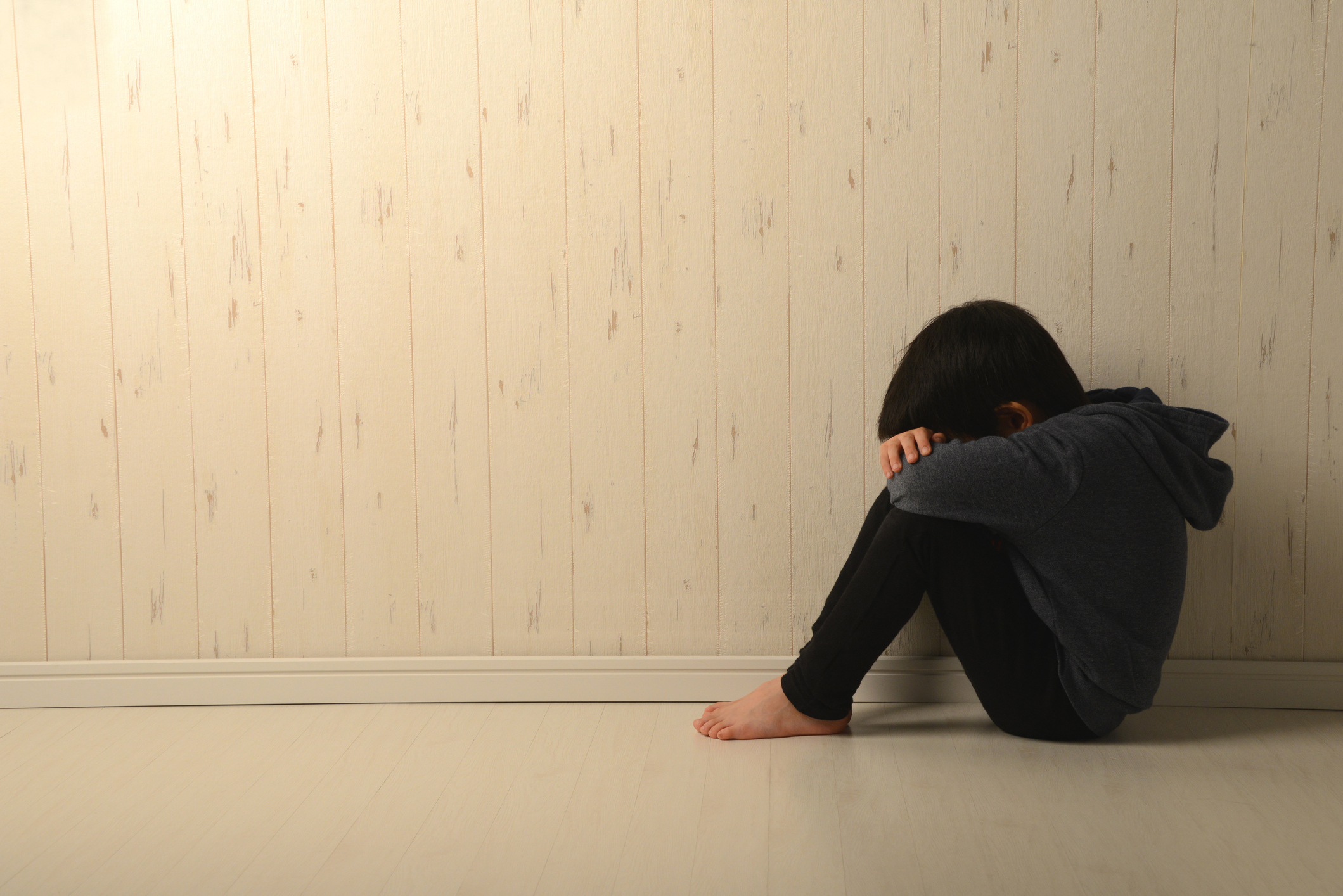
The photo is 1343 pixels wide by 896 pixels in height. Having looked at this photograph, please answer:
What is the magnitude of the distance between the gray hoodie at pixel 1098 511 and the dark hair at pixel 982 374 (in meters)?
0.06

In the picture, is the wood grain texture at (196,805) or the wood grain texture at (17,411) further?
→ the wood grain texture at (17,411)

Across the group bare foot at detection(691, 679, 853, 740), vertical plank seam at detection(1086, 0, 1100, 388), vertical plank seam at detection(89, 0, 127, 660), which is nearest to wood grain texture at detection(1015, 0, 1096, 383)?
vertical plank seam at detection(1086, 0, 1100, 388)

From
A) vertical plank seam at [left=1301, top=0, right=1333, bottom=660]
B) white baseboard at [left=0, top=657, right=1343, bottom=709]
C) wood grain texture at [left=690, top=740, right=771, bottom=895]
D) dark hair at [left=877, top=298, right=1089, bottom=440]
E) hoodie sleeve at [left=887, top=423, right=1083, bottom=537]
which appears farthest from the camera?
white baseboard at [left=0, top=657, right=1343, bottom=709]

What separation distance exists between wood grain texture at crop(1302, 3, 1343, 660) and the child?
0.34 meters

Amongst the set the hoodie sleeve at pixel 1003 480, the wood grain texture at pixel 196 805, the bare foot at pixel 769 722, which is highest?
the hoodie sleeve at pixel 1003 480

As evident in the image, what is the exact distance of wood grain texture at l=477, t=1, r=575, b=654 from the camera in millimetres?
1516

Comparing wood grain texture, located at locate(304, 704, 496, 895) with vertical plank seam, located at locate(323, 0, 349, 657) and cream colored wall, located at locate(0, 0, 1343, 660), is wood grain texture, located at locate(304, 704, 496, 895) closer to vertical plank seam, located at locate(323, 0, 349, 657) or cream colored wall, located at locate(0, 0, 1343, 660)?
cream colored wall, located at locate(0, 0, 1343, 660)

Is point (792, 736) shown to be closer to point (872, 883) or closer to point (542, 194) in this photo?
point (872, 883)

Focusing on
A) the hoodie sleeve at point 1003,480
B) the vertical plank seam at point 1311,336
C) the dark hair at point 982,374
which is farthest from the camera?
the vertical plank seam at point 1311,336

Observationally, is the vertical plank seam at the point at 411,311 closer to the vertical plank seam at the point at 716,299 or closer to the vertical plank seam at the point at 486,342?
the vertical plank seam at the point at 486,342

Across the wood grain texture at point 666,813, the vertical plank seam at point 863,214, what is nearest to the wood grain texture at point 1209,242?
the vertical plank seam at point 863,214

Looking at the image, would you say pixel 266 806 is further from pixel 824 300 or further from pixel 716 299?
pixel 824 300

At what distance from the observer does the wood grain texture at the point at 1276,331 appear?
144cm

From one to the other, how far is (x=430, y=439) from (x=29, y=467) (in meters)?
0.73
